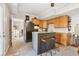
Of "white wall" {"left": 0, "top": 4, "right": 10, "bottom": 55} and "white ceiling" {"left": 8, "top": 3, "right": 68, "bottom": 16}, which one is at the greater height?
"white ceiling" {"left": 8, "top": 3, "right": 68, "bottom": 16}

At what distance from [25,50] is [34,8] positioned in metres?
0.80

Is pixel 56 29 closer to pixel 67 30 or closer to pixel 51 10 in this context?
pixel 67 30

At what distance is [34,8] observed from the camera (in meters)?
1.76

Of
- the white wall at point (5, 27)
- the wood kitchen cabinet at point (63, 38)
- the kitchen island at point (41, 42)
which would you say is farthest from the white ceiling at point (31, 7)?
the wood kitchen cabinet at point (63, 38)

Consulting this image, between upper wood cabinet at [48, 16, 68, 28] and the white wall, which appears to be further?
upper wood cabinet at [48, 16, 68, 28]

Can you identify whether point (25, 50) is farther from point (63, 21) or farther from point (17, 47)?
point (63, 21)

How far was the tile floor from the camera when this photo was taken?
1.71 m

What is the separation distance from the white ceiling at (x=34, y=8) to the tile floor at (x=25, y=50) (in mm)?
547

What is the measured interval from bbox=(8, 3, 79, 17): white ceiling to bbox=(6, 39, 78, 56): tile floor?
547mm

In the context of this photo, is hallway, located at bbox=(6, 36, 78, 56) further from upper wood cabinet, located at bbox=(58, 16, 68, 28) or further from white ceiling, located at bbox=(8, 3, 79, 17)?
white ceiling, located at bbox=(8, 3, 79, 17)

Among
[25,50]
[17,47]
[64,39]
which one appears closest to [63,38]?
[64,39]

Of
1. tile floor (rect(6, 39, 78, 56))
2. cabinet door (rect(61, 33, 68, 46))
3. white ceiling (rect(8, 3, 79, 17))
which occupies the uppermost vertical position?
white ceiling (rect(8, 3, 79, 17))

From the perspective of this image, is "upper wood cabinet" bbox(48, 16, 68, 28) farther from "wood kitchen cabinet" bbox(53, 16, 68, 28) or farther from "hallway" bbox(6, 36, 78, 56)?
"hallway" bbox(6, 36, 78, 56)

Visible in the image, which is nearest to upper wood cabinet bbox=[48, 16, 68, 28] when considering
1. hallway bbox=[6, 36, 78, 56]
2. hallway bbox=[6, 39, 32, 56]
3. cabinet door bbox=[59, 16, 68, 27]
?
cabinet door bbox=[59, 16, 68, 27]
